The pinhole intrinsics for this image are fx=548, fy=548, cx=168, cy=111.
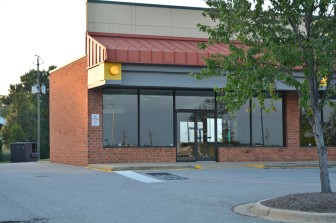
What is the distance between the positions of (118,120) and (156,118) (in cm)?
163

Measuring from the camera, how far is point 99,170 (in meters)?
20.6

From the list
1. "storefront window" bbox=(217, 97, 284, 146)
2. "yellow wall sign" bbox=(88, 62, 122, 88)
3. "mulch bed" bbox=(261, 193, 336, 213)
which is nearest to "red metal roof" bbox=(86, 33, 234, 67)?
"yellow wall sign" bbox=(88, 62, 122, 88)

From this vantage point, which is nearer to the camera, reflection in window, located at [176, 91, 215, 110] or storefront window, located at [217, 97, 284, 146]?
reflection in window, located at [176, 91, 215, 110]

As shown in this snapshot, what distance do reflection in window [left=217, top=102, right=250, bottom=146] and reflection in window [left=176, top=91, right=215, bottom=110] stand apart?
0.71 m

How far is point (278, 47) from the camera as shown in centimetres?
1053

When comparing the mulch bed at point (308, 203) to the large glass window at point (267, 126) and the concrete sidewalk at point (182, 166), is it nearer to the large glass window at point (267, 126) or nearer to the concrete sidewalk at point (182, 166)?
the concrete sidewalk at point (182, 166)

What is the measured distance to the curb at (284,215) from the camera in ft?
31.3

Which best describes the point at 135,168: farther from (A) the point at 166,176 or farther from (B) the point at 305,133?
(B) the point at 305,133

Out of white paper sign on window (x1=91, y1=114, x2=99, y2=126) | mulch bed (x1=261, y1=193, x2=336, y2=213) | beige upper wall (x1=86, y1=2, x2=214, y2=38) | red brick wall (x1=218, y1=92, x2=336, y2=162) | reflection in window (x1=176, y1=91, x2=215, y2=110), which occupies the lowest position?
mulch bed (x1=261, y1=193, x2=336, y2=213)

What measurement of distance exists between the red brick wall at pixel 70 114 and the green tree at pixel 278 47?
12443mm

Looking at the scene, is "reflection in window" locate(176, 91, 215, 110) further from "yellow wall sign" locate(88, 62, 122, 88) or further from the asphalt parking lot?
the asphalt parking lot

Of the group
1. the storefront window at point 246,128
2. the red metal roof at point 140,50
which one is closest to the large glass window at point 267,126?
the storefront window at point 246,128

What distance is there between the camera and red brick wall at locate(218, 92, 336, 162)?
79.6 ft

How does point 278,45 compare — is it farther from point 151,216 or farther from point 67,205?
point 67,205
